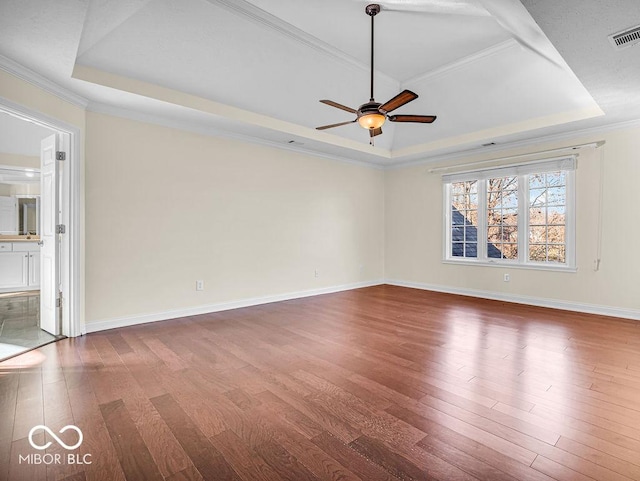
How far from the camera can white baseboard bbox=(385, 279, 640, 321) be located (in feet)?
14.8

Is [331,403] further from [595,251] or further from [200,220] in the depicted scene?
[595,251]

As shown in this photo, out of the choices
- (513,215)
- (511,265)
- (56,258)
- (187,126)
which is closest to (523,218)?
(513,215)

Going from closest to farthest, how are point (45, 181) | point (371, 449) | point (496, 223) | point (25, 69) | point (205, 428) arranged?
point (371, 449) < point (205, 428) < point (25, 69) < point (45, 181) < point (496, 223)

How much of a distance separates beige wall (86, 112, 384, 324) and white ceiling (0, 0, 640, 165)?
1.29 ft

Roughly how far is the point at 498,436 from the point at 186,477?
5.41 ft

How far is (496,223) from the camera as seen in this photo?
5766 mm

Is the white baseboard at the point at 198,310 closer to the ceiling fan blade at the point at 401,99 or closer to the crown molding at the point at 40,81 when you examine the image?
the crown molding at the point at 40,81

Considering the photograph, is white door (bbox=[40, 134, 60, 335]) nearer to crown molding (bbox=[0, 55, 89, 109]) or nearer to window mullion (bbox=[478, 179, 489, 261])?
crown molding (bbox=[0, 55, 89, 109])

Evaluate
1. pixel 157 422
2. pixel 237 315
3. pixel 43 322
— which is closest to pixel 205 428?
pixel 157 422

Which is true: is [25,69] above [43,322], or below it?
above

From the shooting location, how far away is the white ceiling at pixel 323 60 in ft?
8.09

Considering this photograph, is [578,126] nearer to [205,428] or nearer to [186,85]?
[186,85]

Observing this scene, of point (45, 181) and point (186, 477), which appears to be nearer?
point (186, 477)

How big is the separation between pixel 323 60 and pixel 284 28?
0.73m
